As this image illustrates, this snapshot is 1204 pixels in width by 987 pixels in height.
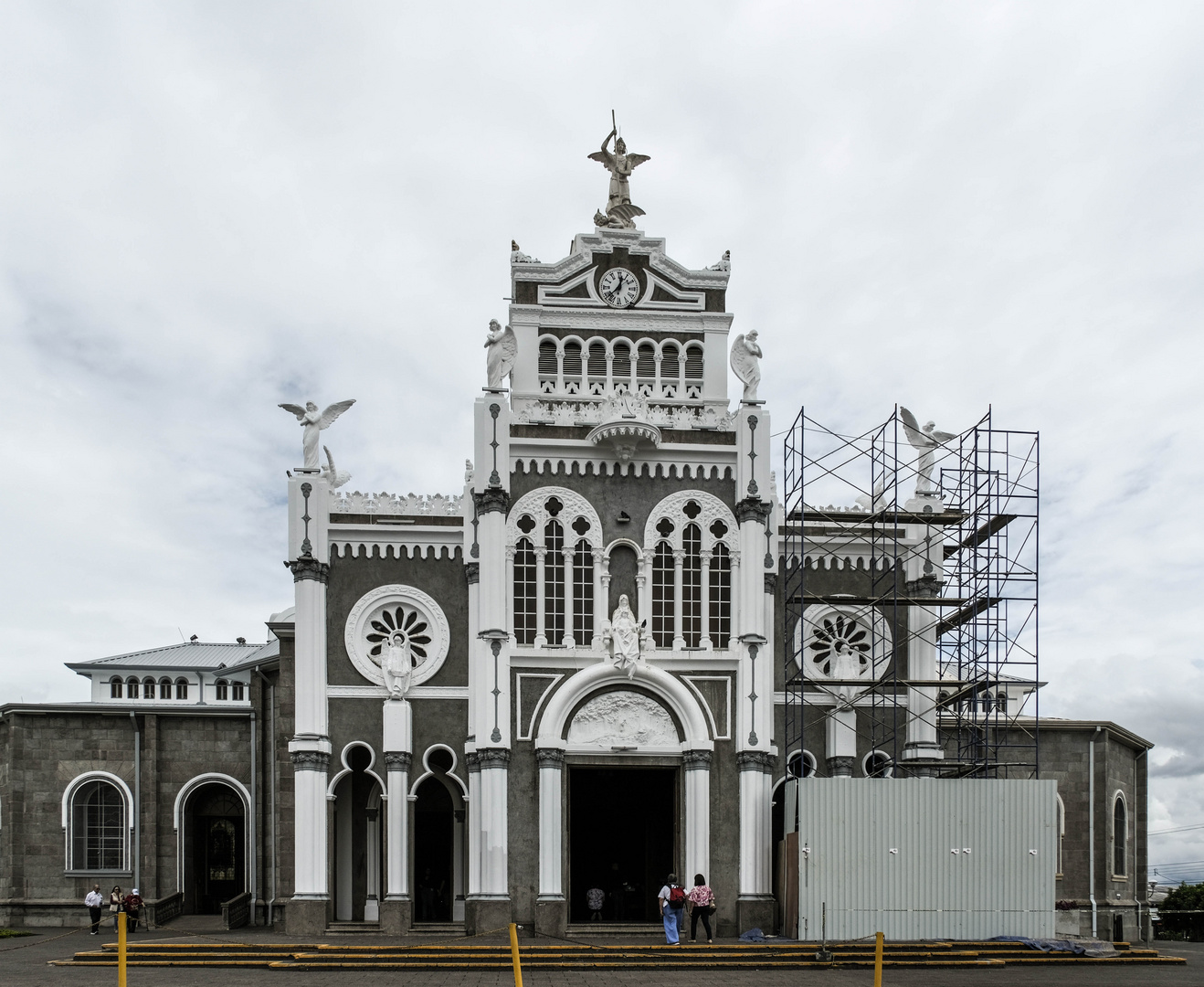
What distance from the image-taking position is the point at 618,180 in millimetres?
40281

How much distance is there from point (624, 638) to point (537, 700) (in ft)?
9.19

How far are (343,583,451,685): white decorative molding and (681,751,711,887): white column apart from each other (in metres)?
7.31

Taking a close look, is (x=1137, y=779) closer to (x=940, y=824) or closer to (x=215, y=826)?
(x=940, y=824)

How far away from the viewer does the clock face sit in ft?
125

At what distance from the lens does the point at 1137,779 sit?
4291 cm

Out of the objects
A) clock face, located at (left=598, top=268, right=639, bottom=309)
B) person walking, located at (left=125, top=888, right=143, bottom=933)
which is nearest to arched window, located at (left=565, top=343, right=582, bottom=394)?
clock face, located at (left=598, top=268, right=639, bottom=309)

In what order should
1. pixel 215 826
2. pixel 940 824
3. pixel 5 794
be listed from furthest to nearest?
pixel 215 826, pixel 5 794, pixel 940 824

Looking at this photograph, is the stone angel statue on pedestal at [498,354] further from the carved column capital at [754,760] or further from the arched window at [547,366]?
the carved column capital at [754,760]

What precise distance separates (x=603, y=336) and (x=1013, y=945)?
19.3 metres

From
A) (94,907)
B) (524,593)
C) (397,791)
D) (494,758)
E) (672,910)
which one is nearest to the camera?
(672,910)

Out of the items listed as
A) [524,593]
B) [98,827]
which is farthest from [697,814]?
[98,827]

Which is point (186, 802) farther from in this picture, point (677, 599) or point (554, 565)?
point (677, 599)

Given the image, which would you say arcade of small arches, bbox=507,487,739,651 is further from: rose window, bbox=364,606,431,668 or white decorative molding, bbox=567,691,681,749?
rose window, bbox=364,606,431,668

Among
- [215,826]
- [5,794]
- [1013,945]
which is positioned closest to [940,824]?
[1013,945]
